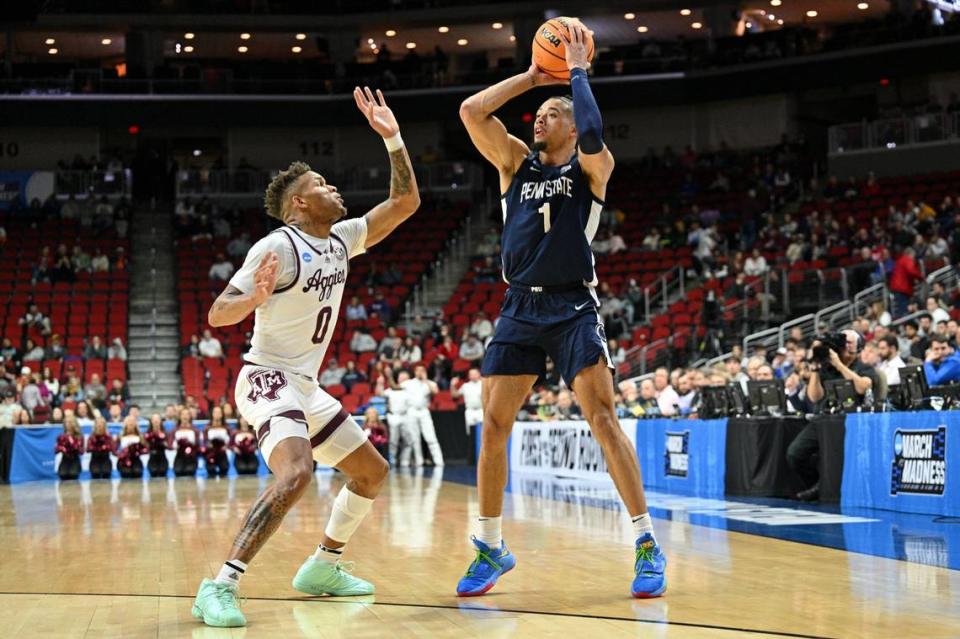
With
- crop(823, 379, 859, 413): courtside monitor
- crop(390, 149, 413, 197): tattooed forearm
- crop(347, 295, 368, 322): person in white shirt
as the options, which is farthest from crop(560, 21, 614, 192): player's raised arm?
crop(347, 295, 368, 322): person in white shirt

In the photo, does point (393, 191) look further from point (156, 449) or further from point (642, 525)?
point (156, 449)

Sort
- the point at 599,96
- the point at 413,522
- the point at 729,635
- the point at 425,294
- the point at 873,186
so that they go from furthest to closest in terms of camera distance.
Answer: the point at 599,96, the point at 425,294, the point at 873,186, the point at 413,522, the point at 729,635

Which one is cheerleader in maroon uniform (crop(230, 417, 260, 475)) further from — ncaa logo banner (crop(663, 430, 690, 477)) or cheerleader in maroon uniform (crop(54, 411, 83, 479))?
ncaa logo banner (crop(663, 430, 690, 477))

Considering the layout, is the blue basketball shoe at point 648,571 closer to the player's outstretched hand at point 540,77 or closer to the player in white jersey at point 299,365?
the player in white jersey at point 299,365

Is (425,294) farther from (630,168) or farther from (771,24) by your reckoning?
(771,24)

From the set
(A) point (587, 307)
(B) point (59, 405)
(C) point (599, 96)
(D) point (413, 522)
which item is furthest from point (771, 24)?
(A) point (587, 307)

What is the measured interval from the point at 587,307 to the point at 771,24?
33.1 m

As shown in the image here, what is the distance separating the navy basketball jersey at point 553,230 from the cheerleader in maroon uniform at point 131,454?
50.2 ft

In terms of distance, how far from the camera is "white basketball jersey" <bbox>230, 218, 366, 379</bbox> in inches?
222

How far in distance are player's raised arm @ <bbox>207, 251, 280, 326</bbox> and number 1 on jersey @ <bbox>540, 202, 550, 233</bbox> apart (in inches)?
52.2

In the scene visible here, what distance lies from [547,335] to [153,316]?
2467cm

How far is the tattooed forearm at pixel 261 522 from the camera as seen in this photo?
5.23m

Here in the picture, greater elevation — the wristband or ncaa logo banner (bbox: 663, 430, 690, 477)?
the wristband

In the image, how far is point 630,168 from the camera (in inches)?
1375
